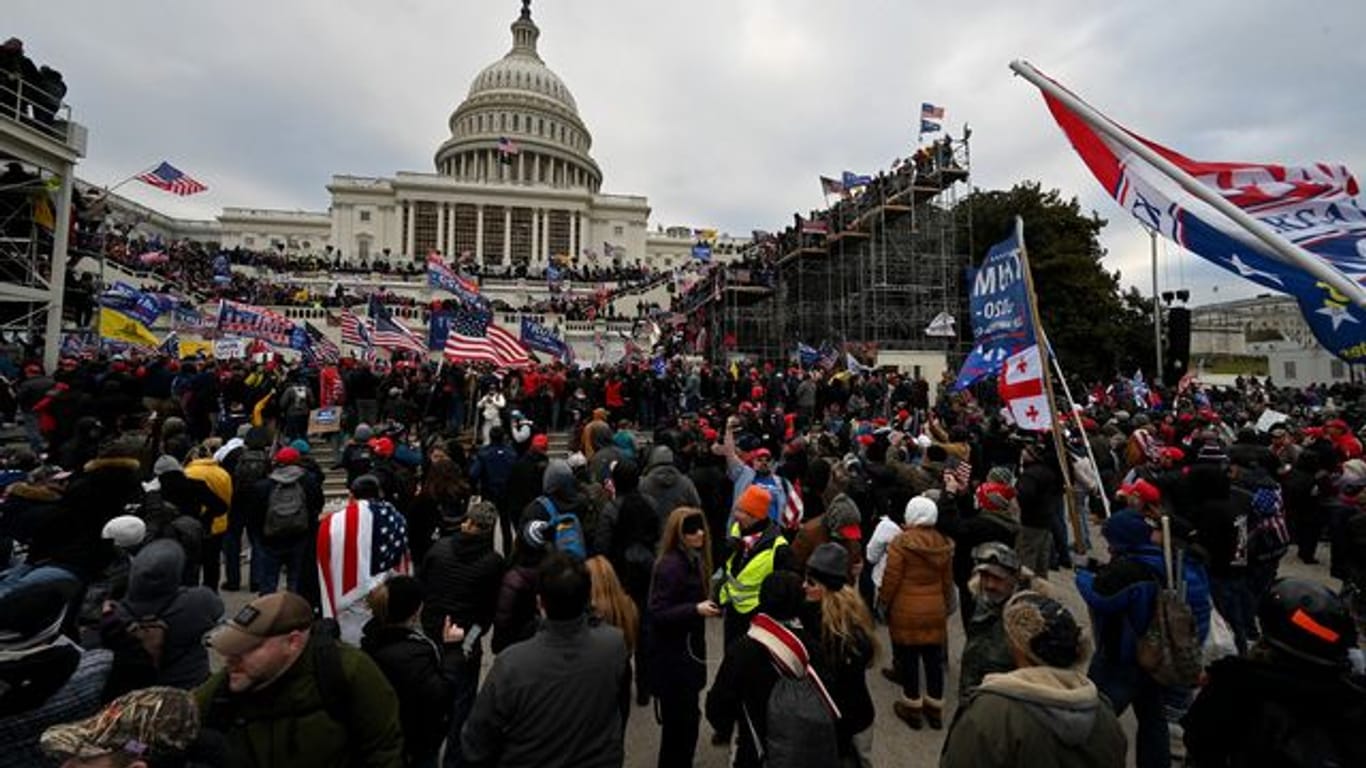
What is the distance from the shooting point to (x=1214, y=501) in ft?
14.8

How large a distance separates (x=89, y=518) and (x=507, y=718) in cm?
310

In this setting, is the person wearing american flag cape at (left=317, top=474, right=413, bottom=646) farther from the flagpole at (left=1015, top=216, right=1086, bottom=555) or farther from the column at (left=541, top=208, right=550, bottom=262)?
the column at (left=541, top=208, right=550, bottom=262)

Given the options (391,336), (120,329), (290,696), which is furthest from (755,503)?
(120,329)

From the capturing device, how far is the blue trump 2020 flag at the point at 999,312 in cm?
599

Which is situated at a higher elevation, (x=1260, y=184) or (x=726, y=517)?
(x=1260, y=184)

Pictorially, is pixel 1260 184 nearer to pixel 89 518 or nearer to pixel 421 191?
pixel 89 518

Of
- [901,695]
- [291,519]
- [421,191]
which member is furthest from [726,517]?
[421,191]

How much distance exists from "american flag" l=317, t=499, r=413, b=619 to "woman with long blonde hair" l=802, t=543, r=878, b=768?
2.31m

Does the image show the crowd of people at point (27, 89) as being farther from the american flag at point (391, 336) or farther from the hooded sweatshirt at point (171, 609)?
the hooded sweatshirt at point (171, 609)

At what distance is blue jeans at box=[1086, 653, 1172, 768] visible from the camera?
319 cm

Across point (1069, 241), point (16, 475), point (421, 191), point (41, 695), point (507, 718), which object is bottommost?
point (507, 718)

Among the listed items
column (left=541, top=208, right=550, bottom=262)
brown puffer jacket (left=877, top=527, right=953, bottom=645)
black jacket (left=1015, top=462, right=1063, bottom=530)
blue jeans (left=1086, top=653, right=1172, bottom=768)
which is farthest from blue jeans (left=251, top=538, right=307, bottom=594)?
column (left=541, top=208, right=550, bottom=262)

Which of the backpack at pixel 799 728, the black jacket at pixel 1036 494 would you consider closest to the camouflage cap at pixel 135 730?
the backpack at pixel 799 728

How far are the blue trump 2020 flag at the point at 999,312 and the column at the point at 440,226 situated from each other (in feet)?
219
